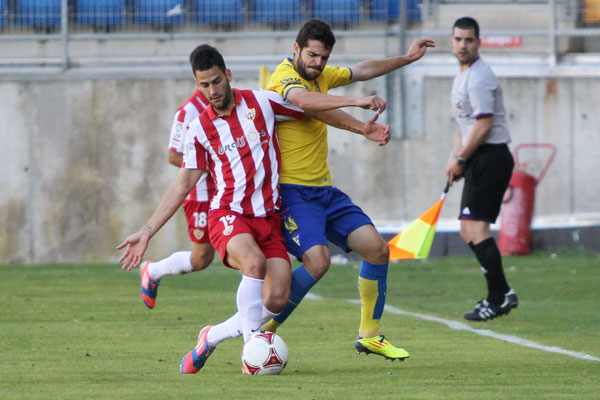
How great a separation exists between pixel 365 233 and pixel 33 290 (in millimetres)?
5328

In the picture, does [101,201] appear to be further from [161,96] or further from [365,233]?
[365,233]

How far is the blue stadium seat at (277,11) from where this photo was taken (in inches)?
610

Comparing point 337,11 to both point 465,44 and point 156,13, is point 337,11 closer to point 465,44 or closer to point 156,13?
point 156,13

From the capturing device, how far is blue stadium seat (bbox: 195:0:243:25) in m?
15.5

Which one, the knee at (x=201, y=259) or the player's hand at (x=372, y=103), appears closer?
the player's hand at (x=372, y=103)

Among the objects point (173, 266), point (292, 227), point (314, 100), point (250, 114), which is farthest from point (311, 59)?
point (173, 266)

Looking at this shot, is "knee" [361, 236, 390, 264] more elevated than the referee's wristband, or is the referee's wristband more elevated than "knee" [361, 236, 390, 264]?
the referee's wristband

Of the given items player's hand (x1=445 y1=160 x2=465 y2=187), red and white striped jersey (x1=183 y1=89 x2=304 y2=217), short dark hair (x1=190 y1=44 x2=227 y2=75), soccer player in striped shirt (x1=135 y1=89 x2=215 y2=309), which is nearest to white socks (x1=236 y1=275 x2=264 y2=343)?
red and white striped jersey (x1=183 y1=89 x2=304 y2=217)

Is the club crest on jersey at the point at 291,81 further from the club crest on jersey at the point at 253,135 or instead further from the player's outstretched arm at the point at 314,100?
the club crest on jersey at the point at 253,135

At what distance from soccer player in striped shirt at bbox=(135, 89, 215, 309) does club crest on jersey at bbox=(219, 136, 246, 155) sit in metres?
2.51

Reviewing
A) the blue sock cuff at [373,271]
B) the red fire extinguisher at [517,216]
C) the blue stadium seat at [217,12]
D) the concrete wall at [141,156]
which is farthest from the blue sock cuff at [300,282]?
the blue stadium seat at [217,12]

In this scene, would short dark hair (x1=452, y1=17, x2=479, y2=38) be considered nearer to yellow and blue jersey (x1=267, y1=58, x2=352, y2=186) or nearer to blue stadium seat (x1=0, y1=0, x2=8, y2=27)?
yellow and blue jersey (x1=267, y1=58, x2=352, y2=186)

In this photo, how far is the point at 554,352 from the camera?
20.7 feet

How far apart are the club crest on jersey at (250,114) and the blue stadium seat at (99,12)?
10.0 meters
